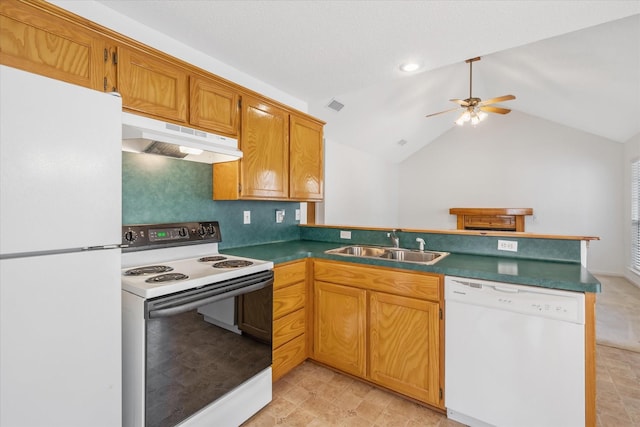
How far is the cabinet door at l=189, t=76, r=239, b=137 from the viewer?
1876 mm

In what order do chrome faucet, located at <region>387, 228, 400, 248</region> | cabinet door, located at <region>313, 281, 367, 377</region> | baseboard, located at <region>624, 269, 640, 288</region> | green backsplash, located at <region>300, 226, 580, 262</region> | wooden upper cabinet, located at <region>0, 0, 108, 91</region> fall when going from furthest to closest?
baseboard, located at <region>624, 269, 640, 288</region>, chrome faucet, located at <region>387, 228, 400, 248</region>, cabinet door, located at <region>313, 281, 367, 377</region>, green backsplash, located at <region>300, 226, 580, 262</region>, wooden upper cabinet, located at <region>0, 0, 108, 91</region>

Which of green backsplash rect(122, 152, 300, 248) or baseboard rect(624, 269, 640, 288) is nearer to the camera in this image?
green backsplash rect(122, 152, 300, 248)

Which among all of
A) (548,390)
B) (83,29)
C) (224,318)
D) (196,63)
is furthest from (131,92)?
(548,390)

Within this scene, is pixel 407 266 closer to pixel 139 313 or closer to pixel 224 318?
pixel 224 318

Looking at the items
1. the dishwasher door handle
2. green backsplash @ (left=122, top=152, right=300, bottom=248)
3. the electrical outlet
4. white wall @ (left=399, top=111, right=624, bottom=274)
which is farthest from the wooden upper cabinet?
white wall @ (left=399, top=111, right=624, bottom=274)

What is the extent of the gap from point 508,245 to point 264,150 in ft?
6.26

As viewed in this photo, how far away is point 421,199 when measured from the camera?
23.9 feet

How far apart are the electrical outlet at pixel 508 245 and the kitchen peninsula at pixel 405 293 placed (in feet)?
0.08

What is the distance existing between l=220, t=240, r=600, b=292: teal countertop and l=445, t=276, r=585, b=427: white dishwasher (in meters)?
0.04

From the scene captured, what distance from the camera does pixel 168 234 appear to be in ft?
6.44

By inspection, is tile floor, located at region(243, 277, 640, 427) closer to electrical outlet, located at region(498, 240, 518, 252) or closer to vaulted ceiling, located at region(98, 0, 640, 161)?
electrical outlet, located at region(498, 240, 518, 252)

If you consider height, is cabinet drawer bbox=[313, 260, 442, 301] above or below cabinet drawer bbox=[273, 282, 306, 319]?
above

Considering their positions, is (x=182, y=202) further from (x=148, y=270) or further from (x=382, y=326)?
(x=382, y=326)

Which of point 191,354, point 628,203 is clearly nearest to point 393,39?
point 191,354
